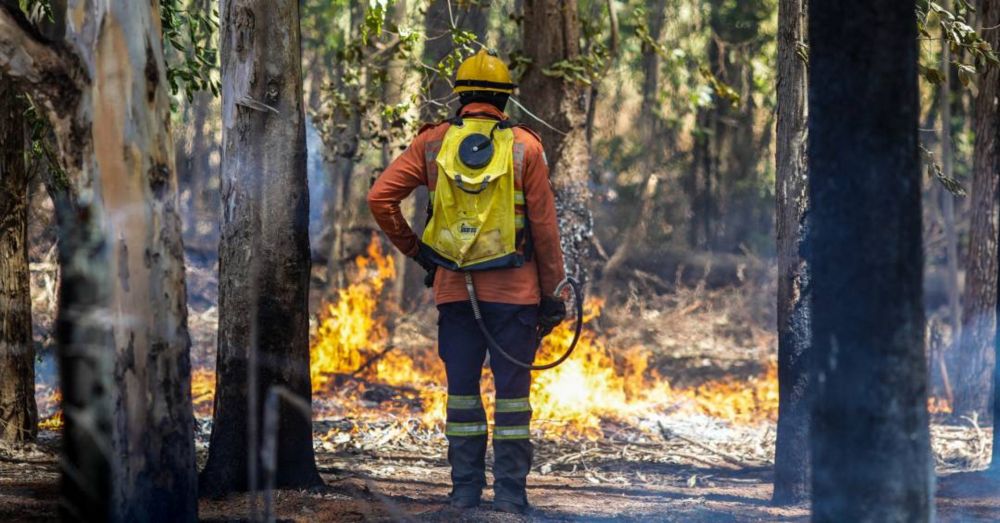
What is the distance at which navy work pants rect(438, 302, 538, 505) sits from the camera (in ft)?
20.8

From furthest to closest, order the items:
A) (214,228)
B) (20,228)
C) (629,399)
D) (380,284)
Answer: (214,228) < (380,284) < (629,399) < (20,228)

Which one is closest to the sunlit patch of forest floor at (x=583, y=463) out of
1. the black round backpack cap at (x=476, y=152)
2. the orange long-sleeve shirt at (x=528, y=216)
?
the orange long-sleeve shirt at (x=528, y=216)

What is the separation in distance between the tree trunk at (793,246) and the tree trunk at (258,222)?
2.67 m

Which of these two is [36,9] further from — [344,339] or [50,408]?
[344,339]

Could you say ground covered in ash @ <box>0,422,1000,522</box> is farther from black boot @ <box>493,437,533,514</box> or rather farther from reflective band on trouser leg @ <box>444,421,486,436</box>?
reflective band on trouser leg @ <box>444,421,486,436</box>

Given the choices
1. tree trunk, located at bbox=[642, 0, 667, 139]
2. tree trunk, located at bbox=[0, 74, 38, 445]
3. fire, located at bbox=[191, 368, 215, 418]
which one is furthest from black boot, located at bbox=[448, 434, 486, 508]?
tree trunk, located at bbox=[642, 0, 667, 139]

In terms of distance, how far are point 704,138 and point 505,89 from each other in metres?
16.1

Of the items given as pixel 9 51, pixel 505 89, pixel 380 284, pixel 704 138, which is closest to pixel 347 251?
pixel 380 284

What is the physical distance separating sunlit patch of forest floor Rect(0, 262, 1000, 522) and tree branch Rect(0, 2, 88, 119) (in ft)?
6.31

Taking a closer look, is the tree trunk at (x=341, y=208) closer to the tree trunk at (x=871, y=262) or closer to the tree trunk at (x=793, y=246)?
the tree trunk at (x=793, y=246)

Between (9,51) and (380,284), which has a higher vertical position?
(9,51)

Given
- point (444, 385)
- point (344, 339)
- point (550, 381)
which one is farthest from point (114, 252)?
point (344, 339)

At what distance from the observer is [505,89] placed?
6.55m

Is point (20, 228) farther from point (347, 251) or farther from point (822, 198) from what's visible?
point (347, 251)
